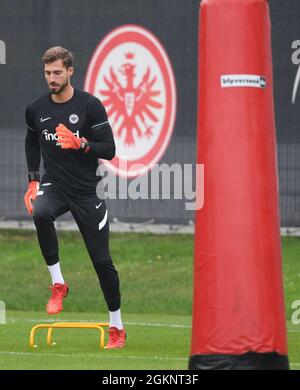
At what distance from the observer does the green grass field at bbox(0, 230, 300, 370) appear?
1028cm

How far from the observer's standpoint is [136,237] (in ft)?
56.7

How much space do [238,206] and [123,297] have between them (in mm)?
8507

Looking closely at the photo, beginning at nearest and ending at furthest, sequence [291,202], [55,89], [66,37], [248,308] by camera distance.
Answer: [248,308], [55,89], [291,202], [66,37]

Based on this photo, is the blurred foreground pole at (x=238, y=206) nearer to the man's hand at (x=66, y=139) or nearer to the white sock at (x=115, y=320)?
the man's hand at (x=66, y=139)

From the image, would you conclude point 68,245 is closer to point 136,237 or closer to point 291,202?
point 136,237

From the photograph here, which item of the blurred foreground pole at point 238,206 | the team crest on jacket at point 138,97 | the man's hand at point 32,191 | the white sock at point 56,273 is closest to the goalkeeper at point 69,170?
the white sock at point 56,273

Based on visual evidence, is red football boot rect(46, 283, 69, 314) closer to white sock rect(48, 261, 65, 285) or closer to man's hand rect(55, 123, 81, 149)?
white sock rect(48, 261, 65, 285)

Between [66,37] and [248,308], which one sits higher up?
[66,37]

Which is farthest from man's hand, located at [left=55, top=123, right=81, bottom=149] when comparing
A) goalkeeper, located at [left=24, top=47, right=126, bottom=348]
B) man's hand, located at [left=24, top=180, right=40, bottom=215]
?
man's hand, located at [left=24, top=180, right=40, bottom=215]

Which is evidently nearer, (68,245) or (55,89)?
(55,89)

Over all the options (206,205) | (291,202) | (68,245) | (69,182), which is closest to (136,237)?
(68,245)

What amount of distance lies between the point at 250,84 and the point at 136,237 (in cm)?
991

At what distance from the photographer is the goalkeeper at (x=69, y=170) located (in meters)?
10.4

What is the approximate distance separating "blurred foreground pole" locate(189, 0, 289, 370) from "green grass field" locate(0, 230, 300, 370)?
2022 mm
